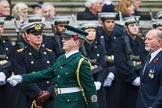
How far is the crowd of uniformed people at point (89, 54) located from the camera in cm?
1411

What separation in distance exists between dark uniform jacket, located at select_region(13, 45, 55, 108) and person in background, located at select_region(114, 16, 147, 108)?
187cm

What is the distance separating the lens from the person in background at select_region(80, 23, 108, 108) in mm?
15195

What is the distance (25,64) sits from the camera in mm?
14055

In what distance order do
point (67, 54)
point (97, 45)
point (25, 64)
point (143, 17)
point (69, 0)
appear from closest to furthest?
point (67, 54), point (25, 64), point (97, 45), point (143, 17), point (69, 0)

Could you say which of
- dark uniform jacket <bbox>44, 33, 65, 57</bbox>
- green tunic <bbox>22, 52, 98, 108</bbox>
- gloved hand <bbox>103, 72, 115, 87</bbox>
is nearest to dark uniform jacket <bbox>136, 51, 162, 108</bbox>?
green tunic <bbox>22, 52, 98, 108</bbox>

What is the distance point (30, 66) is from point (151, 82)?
2.31 meters

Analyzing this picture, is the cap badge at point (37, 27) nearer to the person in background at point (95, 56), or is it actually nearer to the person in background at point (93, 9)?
the person in background at point (95, 56)

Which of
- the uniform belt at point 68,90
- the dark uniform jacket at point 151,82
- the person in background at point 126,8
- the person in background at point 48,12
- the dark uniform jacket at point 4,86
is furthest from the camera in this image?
the person in background at point 126,8

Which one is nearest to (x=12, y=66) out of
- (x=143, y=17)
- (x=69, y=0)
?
(x=143, y=17)

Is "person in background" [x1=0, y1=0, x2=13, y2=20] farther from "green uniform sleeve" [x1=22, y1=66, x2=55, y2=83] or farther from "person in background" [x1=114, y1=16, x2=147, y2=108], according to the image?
"green uniform sleeve" [x1=22, y1=66, x2=55, y2=83]

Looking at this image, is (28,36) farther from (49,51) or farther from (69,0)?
(69,0)

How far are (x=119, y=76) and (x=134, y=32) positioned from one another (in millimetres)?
839

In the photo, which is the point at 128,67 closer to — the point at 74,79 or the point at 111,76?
the point at 111,76

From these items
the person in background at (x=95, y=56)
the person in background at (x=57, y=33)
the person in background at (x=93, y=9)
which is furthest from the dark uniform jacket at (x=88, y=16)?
the person in background at (x=95, y=56)
